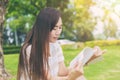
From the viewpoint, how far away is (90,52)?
3.16 m

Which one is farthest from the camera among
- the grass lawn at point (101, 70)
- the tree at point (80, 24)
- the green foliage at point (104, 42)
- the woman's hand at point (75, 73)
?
the tree at point (80, 24)

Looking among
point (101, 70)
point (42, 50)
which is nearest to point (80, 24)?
point (101, 70)

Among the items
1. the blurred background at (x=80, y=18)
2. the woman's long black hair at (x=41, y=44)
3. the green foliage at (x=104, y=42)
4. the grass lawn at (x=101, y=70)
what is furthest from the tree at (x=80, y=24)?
the woman's long black hair at (x=41, y=44)

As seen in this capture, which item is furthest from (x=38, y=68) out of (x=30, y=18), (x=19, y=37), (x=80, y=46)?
(x=19, y=37)

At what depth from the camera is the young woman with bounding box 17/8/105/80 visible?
2.82 m

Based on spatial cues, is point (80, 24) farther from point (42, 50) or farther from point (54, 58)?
point (42, 50)

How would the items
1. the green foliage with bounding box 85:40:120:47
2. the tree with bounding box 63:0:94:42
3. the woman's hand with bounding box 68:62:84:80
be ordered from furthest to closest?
1. the tree with bounding box 63:0:94:42
2. the green foliage with bounding box 85:40:120:47
3. the woman's hand with bounding box 68:62:84:80

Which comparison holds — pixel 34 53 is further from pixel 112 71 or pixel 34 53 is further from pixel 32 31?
pixel 112 71

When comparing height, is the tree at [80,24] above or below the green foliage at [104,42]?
above

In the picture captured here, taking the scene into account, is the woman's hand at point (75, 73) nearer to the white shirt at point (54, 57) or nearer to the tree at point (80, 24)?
the white shirt at point (54, 57)

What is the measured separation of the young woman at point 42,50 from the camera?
282 centimetres

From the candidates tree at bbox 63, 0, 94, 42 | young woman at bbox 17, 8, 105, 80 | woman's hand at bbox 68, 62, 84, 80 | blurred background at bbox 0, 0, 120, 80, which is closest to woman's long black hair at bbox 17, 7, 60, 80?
young woman at bbox 17, 8, 105, 80

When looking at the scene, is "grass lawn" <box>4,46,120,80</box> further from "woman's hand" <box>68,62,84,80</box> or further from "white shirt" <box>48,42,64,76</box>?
"woman's hand" <box>68,62,84,80</box>

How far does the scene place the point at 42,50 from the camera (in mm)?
2826
